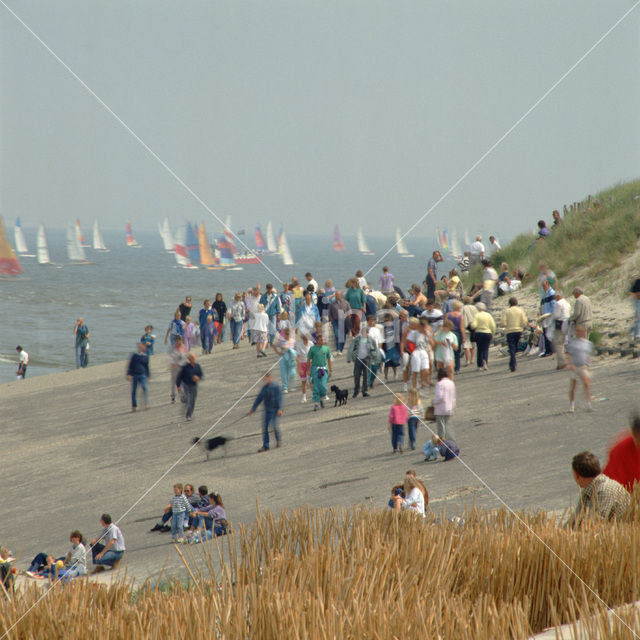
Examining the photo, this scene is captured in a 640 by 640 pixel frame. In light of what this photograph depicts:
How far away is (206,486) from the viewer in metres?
6.56

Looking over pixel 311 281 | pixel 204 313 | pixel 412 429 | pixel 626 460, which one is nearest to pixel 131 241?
pixel 204 313

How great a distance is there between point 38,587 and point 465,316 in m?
3.27

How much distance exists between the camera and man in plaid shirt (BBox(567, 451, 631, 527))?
4578 mm

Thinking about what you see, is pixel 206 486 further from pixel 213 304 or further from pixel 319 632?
pixel 319 632

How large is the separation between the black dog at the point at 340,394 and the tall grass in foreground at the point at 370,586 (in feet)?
6.44

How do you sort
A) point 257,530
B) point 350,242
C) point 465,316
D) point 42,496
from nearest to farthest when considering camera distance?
point 257,530 < point 350,242 < point 465,316 < point 42,496

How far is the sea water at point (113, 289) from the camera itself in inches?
180

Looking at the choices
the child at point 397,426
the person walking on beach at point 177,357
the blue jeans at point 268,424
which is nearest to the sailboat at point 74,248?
the person walking on beach at point 177,357

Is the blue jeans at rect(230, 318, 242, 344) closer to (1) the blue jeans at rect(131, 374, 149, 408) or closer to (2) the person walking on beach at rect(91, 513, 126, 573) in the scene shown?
(1) the blue jeans at rect(131, 374, 149, 408)

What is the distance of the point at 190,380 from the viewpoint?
541 cm

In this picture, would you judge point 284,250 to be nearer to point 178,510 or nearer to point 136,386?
point 136,386

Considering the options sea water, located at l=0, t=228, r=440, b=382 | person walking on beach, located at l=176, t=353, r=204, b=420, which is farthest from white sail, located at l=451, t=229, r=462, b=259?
person walking on beach, located at l=176, t=353, r=204, b=420

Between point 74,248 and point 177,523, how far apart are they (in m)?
Result: 2.43

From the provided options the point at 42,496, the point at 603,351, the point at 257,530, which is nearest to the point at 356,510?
the point at 257,530
